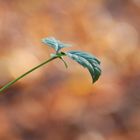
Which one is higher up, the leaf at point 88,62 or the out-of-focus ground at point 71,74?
the out-of-focus ground at point 71,74

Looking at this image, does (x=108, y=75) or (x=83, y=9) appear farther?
(x=83, y=9)

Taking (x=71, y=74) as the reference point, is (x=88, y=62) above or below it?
A: below

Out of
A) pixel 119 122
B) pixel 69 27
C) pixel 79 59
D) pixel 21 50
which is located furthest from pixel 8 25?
pixel 79 59

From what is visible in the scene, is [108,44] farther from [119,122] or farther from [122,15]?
[119,122]

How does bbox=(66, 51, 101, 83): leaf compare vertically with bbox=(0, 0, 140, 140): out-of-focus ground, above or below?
below

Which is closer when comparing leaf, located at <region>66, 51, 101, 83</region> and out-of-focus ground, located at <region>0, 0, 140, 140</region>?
leaf, located at <region>66, 51, 101, 83</region>
